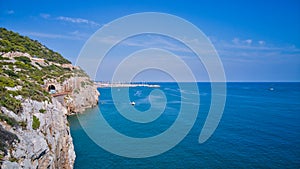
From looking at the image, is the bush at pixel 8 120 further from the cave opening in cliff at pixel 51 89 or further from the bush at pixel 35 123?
the cave opening in cliff at pixel 51 89

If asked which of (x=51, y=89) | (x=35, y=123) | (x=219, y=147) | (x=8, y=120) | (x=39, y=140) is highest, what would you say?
(x=51, y=89)

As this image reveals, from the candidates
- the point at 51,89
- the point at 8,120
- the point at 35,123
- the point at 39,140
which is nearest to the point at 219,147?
the point at 39,140

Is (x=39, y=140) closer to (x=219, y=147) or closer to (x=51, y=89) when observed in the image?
(x=219, y=147)

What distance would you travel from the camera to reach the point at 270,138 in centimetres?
3142

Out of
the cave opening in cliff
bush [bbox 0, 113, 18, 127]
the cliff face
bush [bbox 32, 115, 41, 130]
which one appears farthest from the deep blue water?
bush [bbox 0, 113, 18, 127]

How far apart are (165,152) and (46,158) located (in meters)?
14.7

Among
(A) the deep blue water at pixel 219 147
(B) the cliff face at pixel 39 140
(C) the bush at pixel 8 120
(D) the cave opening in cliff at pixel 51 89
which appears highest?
(D) the cave opening in cliff at pixel 51 89

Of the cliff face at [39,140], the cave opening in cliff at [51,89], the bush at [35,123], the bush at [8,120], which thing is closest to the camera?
the cliff face at [39,140]

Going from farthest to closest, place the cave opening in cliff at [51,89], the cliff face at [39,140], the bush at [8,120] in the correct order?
the cave opening in cliff at [51,89] < the bush at [8,120] < the cliff face at [39,140]

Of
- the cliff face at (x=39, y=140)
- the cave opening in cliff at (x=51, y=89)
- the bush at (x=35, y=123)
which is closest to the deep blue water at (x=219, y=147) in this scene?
the cliff face at (x=39, y=140)

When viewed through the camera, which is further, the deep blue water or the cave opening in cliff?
the cave opening in cliff

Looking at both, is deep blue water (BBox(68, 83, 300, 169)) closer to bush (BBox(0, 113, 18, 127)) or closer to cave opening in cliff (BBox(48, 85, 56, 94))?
cave opening in cliff (BBox(48, 85, 56, 94))

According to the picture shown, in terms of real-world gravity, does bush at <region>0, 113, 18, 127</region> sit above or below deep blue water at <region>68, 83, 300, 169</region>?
above

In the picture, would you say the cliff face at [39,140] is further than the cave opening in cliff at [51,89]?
No
